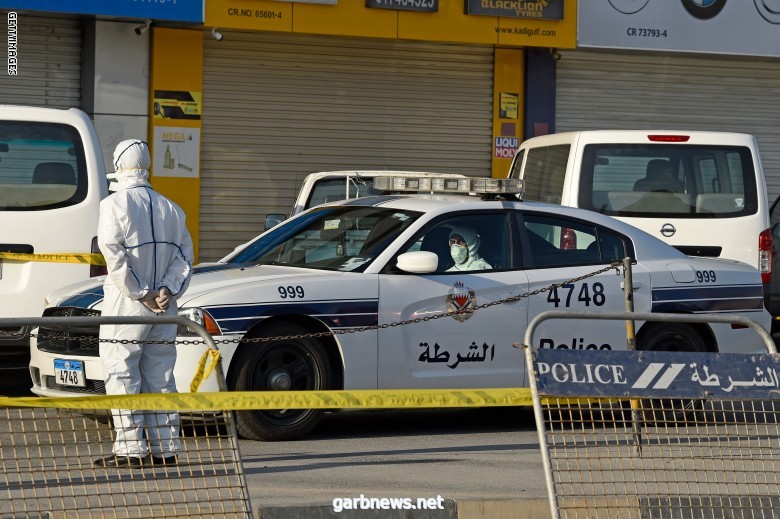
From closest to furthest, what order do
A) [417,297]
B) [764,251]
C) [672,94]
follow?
[417,297] → [764,251] → [672,94]

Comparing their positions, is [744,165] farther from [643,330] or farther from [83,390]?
[83,390]

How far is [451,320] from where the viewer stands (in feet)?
29.1

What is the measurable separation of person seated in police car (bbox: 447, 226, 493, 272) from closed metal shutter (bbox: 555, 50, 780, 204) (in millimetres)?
9046

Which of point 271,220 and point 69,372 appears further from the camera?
point 271,220

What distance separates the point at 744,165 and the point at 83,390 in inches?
253

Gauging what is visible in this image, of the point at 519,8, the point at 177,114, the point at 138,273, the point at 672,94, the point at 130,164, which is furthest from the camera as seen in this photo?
the point at 672,94

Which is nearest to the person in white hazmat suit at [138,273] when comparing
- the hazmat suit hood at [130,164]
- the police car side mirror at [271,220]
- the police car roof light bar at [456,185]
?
the hazmat suit hood at [130,164]

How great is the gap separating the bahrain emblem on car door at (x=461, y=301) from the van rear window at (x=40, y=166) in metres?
2.79

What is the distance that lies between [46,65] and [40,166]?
6447 mm

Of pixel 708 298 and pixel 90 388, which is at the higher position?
pixel 708 298

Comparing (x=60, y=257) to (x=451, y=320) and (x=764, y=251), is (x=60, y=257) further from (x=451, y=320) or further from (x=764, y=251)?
(x=764, y=251)

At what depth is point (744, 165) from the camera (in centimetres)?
1202

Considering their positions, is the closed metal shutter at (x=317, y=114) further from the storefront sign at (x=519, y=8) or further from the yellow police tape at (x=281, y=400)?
the yellow police tape at (x=281, y=400)

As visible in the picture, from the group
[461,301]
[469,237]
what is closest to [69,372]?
[461,301]
